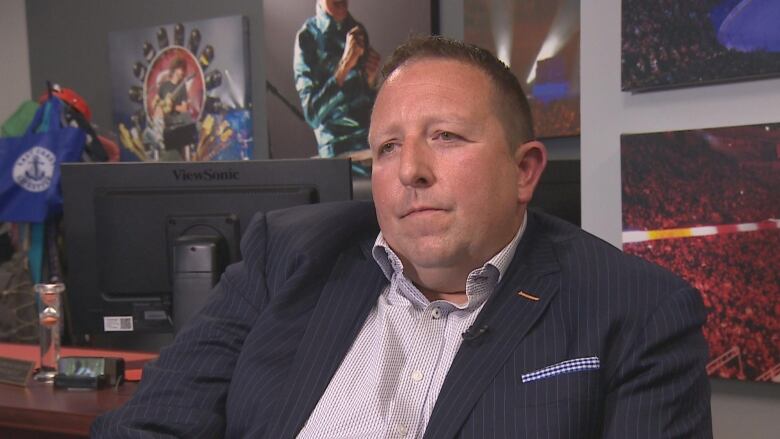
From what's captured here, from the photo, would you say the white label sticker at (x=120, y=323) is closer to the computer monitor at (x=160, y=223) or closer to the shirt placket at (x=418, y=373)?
the computer monitor at (x=160, y=223)

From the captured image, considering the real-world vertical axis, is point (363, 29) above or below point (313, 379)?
above

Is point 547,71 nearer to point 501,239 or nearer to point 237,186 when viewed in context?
point 237,186

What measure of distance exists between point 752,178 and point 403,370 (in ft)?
2.83

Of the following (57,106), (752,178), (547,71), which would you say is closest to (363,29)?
(547,71)

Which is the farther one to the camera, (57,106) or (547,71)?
(57,106)

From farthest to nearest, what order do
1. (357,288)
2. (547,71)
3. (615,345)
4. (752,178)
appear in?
(547,71) < (752,178) < (357,288) < (615,345)

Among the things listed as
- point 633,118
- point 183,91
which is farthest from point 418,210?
point 183,91

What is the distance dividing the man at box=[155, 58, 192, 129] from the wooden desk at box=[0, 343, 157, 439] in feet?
7.45

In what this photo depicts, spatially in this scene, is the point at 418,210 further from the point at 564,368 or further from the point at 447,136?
the point at 564,368

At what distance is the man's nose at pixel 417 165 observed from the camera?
121cm

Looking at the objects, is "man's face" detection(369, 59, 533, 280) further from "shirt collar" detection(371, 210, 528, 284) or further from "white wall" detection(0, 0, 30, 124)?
"white wall" detection(0, 0, 30, 124)

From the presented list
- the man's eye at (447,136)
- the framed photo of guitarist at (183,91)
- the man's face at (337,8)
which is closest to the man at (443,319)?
the man's eye at (447,136)

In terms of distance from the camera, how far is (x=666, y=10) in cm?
167

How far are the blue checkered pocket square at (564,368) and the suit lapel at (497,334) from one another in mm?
50
